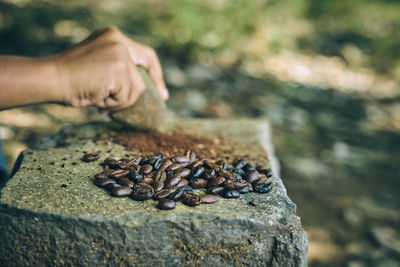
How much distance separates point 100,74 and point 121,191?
2.55 ft

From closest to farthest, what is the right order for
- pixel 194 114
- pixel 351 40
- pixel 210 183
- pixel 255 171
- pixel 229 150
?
pixel 210 183, pixel 255 171, pixel 229 150, pixel 194 114, pixel 351 40

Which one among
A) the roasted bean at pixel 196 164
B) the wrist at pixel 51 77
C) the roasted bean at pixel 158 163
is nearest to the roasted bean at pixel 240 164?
the roasted bean at pixel 196 164

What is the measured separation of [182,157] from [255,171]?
42 centimetres

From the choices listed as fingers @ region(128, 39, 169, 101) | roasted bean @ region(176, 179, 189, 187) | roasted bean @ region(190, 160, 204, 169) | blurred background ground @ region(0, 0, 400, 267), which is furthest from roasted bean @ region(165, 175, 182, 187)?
blurred background ground @ region(0, 0, 400, 267)

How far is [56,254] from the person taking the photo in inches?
62.7

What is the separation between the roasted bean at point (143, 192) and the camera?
1.70m

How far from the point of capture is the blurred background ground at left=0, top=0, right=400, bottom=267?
352cm

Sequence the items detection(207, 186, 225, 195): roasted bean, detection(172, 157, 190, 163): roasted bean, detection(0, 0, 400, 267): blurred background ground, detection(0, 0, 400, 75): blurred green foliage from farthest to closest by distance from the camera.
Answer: detection(0, 0, 400, 75): blurred green foliage < detection(0, 0, 400, 267): blurred background ground < detection(172, 157, 190, 163): roasted bean < detection(207, 186, 225, 195): roasted bean

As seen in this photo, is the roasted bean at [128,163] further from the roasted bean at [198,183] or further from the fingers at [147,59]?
the fingers at [147,59]

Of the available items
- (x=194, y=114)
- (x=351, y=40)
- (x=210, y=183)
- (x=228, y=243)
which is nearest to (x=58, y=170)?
(x=210, y=183)

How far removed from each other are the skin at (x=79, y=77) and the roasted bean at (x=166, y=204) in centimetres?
88

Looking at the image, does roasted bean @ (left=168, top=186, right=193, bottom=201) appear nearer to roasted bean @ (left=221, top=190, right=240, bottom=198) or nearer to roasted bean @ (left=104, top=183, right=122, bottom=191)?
roasted bean @ (left=221, top=190, right=240, bottom=198)

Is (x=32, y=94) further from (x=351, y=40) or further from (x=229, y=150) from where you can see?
(x=351, y=40)

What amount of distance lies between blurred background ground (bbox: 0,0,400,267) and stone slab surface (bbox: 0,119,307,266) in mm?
1527
